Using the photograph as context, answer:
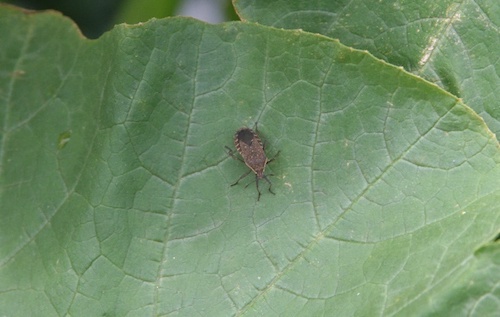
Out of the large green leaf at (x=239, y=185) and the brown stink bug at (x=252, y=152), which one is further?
the brown stink bug at (x=252, y=152)

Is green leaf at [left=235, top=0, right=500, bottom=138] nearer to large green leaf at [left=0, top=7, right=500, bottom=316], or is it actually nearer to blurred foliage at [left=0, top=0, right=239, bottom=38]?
large green leaf at [left=0, top=7, right=500, bottom=316]

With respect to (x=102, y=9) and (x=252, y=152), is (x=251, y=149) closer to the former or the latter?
(x=252, y=152)

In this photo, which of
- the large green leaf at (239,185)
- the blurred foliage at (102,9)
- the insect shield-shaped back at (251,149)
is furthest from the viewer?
the blurred foliage at (102,9)

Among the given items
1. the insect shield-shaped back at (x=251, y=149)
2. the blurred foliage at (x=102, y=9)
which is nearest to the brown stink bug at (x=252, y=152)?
the insect shield-shaped back at (x=251, y=149)

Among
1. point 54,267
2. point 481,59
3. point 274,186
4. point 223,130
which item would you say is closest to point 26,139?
point 54,267

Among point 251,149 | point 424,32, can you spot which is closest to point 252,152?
point 251,149

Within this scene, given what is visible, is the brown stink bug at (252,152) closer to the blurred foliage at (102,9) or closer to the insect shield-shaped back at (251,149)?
the insect shield-shaped back at (251,149)
